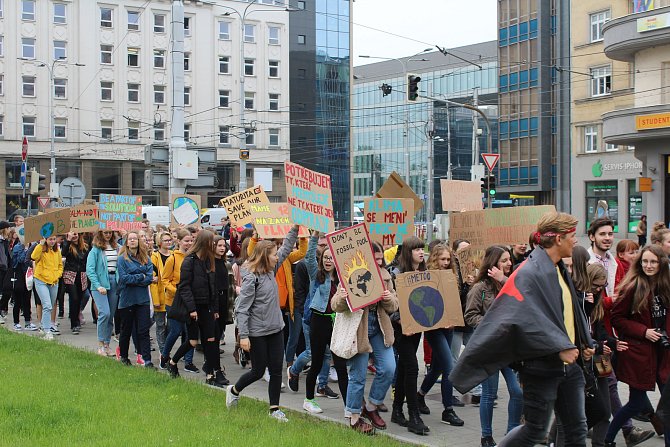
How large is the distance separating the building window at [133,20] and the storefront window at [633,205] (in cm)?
3880

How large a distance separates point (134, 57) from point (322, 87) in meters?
16.5

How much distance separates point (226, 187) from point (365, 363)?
2437 inches

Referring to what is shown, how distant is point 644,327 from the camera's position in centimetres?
732

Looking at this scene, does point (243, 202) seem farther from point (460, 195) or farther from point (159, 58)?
point (159, 58)

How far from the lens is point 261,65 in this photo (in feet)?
234

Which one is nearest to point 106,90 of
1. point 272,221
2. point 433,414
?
point 272,221

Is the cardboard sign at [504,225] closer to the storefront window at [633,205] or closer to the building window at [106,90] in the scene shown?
the storefront window at [633,205]

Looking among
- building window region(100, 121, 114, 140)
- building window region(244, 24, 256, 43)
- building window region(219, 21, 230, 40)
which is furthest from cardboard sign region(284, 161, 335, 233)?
building window region(244, 24, 256, 43)

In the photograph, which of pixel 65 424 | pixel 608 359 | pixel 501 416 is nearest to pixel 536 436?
pixel 608 359

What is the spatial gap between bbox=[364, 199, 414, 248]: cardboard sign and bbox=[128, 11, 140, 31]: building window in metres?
59.2

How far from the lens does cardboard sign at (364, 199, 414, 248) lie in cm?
1034

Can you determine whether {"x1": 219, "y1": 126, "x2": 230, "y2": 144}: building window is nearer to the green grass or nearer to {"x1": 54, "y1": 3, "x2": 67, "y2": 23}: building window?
{"x1": 54, "y1": 3, "x2": 67, "y2": 23}: building window

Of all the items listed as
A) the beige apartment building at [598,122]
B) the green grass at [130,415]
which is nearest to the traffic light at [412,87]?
the beige apartment building at [598,122]

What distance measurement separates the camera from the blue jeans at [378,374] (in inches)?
313
